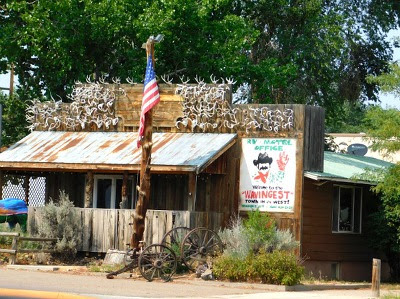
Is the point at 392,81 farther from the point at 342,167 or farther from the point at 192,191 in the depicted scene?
the point at 192,191

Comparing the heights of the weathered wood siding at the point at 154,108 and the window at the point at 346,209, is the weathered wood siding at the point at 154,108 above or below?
above

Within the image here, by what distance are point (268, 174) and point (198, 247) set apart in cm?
347

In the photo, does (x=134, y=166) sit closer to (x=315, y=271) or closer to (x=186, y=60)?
(x=315, y=271)

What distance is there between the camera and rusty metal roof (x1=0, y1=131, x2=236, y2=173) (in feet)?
87.2

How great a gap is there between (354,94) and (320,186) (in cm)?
1664

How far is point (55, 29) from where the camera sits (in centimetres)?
3469

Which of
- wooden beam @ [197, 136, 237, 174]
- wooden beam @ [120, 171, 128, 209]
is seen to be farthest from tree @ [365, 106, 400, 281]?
wooden beam @ [120, 171, 128, 209]

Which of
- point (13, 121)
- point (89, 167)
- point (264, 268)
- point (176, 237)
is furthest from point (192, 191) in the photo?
point (13, 121)

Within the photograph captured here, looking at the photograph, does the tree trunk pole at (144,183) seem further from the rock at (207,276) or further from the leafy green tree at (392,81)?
the leafy green tree at (392,81)

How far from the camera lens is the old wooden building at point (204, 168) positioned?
1065 inches

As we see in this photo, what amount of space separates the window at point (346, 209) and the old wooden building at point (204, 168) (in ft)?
0.11

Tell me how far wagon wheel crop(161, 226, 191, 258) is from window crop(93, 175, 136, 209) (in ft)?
13.8

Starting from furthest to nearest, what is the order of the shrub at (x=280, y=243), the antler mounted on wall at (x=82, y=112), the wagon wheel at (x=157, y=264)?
1. the antler mounted on wall at (x=82, y=112)
2. the shrub at (x=280, y=243)
3. the wagon wheel at (x=157, y=264)

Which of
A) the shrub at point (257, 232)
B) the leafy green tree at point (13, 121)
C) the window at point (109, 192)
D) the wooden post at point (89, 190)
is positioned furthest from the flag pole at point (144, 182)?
the leafy green tree at point (13, 121)
